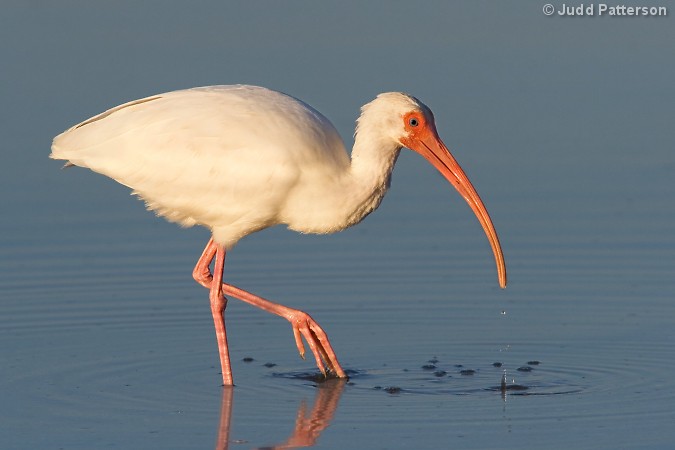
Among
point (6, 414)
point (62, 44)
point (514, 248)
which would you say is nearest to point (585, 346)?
point (514, 248)

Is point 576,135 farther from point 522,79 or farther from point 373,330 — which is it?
point 373,330

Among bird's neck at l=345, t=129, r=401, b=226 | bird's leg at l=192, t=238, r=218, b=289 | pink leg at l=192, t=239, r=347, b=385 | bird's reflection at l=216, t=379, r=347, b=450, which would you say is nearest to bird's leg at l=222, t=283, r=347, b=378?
pink leg at l=192, t=239, r=347, b=385

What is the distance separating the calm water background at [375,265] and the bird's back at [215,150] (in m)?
1.22

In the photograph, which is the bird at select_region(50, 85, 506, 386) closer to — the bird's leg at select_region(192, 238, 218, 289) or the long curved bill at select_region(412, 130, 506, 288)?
the long curved bill at select_region(412, 130, 506, 288)

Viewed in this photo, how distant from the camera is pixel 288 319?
40.7 feet

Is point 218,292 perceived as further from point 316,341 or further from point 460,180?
point 460,180

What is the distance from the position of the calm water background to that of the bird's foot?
0.17m

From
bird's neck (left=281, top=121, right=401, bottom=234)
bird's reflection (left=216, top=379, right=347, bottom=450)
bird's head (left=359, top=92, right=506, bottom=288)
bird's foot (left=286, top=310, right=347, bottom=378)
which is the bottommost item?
bird's reflection (left=216, top=379, right=347, bottom=450)

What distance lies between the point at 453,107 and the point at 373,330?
5.55 m

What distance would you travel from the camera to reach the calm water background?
428 inches

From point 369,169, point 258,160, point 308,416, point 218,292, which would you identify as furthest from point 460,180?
point 308,416
